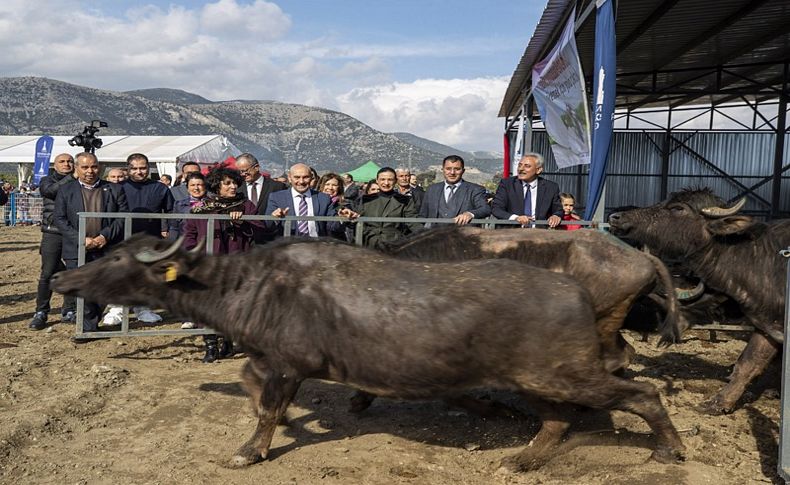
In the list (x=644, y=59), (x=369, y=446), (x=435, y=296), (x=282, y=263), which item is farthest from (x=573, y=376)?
(x=644, y=59)

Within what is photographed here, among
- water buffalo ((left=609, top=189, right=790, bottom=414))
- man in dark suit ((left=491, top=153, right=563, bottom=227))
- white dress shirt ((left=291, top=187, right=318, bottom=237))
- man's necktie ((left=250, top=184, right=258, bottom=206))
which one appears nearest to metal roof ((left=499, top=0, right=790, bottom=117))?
man in dark suit ((left=491, top=153, right=563, bottom=227))

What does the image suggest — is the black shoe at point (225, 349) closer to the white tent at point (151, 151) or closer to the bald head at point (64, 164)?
the bald head at point (64, 164)

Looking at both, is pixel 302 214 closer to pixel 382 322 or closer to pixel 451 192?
pixel 451 192

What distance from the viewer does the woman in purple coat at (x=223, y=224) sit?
675cm

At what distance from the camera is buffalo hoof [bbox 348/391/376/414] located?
5359 millimetres

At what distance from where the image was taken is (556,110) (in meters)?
9.95

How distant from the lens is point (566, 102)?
909cm

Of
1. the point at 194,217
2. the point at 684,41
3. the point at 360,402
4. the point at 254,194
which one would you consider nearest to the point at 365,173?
the point at 684,41

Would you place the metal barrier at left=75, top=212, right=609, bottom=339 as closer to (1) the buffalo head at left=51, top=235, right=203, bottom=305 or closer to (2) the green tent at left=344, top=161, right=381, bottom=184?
(1) the buffalo head at left=51, top=235, right=203, bottom=305

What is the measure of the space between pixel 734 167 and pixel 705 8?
9519 millimetres

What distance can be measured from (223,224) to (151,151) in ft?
81.5

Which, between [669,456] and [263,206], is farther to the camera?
[263,206]

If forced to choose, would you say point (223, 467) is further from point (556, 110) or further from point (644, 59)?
point (644, 59)

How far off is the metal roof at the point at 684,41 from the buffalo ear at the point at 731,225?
3347mm
